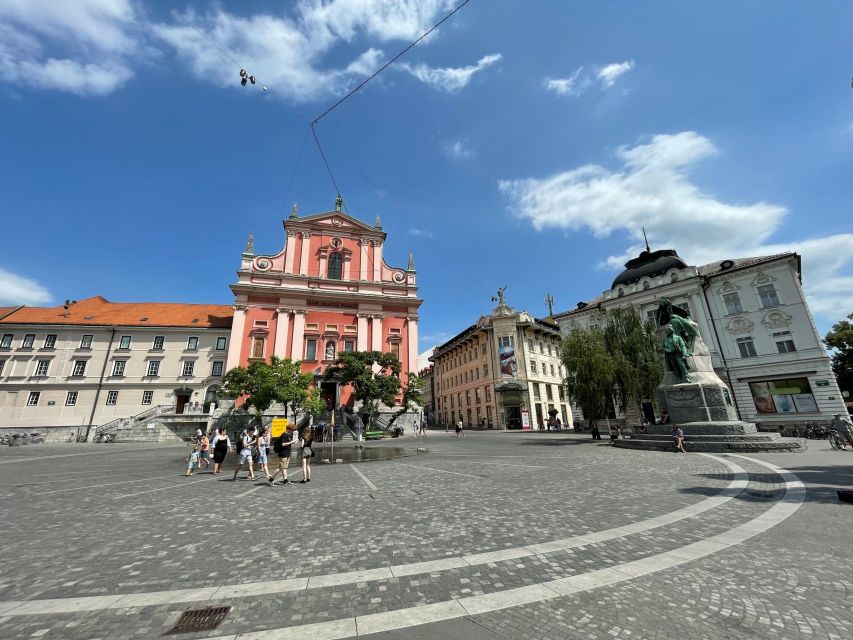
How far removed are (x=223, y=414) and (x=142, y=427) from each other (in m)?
6.42

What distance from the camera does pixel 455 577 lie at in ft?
12.3

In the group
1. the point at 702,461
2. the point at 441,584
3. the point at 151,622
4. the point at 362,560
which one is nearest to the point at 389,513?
the point at 362,560

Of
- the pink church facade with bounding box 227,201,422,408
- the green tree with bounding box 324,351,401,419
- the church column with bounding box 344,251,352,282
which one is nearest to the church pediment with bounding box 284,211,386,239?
the pink church facade with bounding box 227,201,422,408

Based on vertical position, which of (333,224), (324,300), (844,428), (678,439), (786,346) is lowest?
(678,439)

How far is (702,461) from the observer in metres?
11.6

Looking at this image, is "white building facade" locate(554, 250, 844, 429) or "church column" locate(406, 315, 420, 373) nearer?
"white building facade" locate(554, 250, 844, 429)

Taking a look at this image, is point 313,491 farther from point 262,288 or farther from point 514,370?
point 514,370

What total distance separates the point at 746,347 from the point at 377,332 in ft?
110

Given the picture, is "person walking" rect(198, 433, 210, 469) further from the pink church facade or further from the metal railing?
the metal railing

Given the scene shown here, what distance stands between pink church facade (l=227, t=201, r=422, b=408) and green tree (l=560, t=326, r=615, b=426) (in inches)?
750

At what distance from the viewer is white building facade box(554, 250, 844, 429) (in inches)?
1064

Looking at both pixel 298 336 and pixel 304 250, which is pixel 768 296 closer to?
pixel 298 336

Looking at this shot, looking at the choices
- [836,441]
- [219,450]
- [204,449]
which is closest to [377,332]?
[204,449]

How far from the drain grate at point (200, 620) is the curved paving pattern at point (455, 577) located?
0.30 ft
